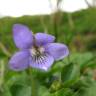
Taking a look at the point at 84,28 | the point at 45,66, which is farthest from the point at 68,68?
the point at 84,28

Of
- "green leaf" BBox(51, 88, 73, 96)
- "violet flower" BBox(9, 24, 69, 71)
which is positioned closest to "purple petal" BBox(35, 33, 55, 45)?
"violet flower" BBox(9, 24, 69, 71)

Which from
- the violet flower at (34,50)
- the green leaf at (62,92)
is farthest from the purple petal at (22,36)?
the green leaf at (62,92)

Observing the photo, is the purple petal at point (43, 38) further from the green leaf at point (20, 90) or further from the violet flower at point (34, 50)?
the green leaf at point (20, 90)

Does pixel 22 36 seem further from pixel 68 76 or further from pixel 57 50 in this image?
pixel 68 76

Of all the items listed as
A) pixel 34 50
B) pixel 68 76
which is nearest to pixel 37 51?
pixel 34 50

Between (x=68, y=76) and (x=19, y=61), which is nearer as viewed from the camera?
(x=19, y=61)

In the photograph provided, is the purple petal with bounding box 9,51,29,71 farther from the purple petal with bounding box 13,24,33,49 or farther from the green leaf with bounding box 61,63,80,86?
the green leaf with bounding box 61,63,80,86
